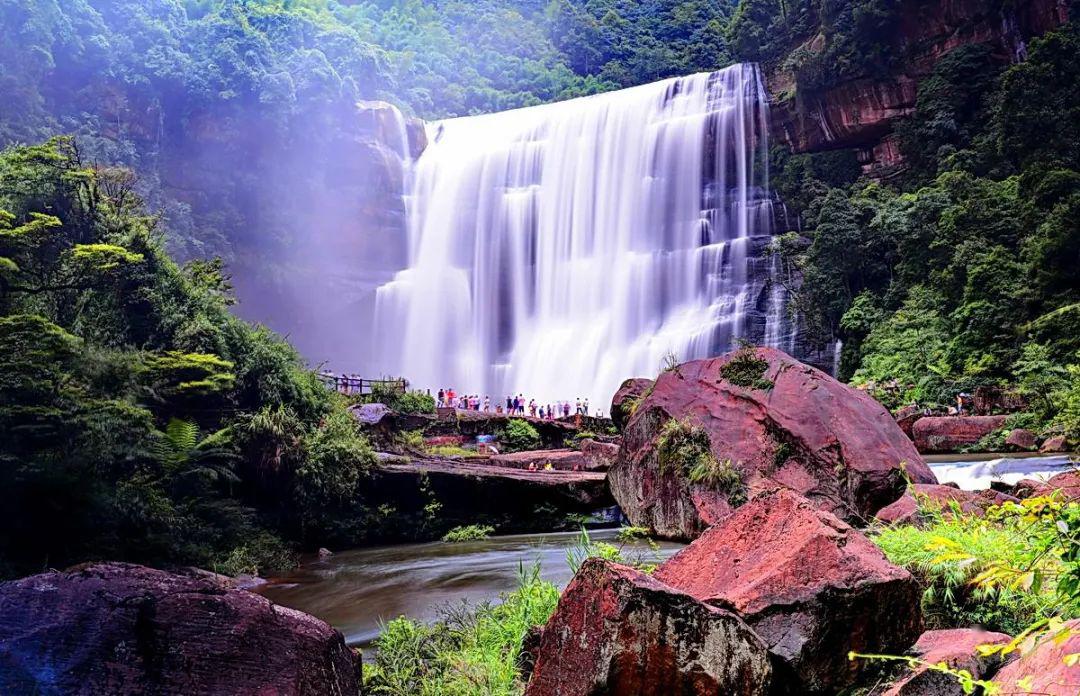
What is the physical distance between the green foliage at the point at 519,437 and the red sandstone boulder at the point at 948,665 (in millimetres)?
18238

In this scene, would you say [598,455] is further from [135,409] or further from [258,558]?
[135,409]

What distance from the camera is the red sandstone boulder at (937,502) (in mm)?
5227

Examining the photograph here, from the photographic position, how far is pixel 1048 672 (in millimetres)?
2289

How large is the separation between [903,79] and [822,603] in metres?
38.2

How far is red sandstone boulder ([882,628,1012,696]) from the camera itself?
111 inches

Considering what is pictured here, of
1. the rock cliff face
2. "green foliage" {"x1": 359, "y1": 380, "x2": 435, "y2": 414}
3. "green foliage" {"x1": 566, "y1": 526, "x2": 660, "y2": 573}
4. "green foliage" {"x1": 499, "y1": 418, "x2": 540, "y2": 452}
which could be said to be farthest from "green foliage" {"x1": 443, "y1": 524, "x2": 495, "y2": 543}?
the rock cliff face

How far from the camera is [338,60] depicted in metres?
45.2

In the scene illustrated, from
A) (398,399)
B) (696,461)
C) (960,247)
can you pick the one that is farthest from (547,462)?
(960,247)

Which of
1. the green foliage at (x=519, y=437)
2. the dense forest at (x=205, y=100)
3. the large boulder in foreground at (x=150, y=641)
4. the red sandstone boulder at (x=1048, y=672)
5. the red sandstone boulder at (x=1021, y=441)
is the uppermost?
the dense forest at (x=205, y=100)

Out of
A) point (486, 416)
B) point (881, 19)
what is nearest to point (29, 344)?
point (486, 416)

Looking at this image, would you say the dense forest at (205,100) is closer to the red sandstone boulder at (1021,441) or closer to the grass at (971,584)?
the red sandstone boulder at (1021,441)

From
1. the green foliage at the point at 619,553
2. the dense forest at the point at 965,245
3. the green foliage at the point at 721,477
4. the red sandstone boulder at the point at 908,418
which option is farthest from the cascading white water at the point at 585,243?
the green foliage at the point at 619,553

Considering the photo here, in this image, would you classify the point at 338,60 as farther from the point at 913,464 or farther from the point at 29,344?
the point at 913,464

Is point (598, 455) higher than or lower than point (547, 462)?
higher
